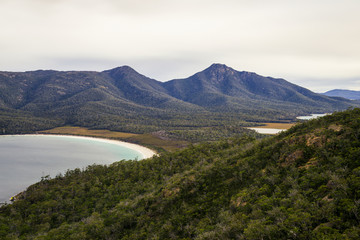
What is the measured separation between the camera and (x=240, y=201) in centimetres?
3284

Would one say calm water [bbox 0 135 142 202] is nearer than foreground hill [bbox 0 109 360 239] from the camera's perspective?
No

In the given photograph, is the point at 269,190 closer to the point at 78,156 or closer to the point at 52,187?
the point at 52,187

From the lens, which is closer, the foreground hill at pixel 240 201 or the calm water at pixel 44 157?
the foreground hill at pixel 240 201

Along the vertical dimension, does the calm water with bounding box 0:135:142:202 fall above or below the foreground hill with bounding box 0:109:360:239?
below

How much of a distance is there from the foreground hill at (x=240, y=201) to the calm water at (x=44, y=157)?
37130 mm

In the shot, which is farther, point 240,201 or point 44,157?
point 44,157

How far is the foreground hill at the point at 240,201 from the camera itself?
22.3 meters

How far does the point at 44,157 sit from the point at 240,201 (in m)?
152

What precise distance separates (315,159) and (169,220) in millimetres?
27903

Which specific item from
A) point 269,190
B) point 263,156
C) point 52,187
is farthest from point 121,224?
point 52,187

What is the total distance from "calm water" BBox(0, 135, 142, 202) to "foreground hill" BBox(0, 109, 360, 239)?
37130 millimetres

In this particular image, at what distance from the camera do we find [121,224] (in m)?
42.6

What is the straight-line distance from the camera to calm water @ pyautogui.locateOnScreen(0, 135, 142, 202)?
101 meters

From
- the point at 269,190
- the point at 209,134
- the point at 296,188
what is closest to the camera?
the point at 296,188
